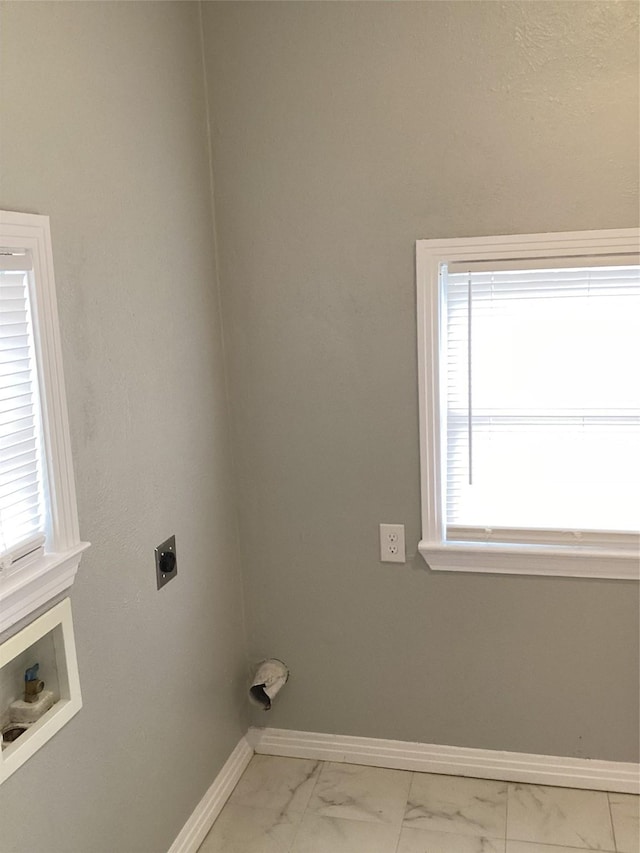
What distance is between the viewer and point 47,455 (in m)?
1.58

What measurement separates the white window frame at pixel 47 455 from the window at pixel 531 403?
103 centimetres

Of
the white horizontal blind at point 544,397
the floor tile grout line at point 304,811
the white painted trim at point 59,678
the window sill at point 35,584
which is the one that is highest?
the white horizontal blind at point 544,397

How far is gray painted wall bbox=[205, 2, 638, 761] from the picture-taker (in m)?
2.05

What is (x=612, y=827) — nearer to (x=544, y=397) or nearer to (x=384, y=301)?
(x=544, y=397)

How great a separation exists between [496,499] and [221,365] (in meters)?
0.89

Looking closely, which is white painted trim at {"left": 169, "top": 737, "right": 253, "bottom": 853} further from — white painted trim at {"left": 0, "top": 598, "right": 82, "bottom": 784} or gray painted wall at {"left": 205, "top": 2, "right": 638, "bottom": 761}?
white painted trim at {"left": 0, "top": 598, "right": 82, "bottom": 784}

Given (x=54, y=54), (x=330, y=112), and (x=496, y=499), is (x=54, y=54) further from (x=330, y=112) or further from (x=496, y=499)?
(x=496, y=499)

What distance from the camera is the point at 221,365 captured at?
7.85 ft

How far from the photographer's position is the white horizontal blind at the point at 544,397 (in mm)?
2143

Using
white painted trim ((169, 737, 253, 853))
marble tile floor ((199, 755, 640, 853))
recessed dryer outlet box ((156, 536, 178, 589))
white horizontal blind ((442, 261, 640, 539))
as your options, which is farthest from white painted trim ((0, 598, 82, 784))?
white horizontal blind ((442, 261, 640, 539))

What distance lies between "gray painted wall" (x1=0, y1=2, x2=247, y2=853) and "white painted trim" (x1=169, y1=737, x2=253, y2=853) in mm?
35

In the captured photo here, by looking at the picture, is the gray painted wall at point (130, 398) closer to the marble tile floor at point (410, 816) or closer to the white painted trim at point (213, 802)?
the white painted trim at point (213, 802)

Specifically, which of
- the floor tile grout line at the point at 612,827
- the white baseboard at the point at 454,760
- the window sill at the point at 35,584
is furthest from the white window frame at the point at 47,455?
the floor tile grout line at the point at 612,827

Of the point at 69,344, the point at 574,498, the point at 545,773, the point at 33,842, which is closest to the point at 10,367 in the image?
the point at 69,344
